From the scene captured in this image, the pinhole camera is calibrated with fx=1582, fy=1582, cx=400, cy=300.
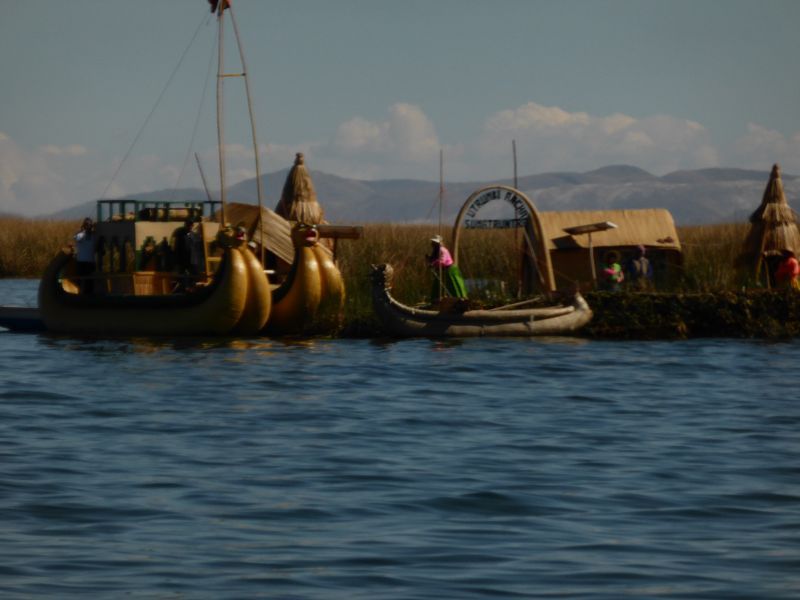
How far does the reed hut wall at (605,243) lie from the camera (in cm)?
2817

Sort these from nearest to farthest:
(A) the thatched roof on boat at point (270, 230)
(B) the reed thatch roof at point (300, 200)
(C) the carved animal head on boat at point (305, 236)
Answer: (C) the carved animal head on boat at point (305, 236) < (A) the thatched roof on boat at point (270, 230) < (B) the reed thatch roof at point (300, 200)

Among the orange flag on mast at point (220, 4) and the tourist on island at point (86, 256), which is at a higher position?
the orange flag on mast at point (220, 4)

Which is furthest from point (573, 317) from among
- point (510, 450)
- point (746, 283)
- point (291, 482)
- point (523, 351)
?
point (291, 482)

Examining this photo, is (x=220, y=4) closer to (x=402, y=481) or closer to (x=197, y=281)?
(x=197, y=281)

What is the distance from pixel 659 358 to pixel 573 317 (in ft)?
7.69

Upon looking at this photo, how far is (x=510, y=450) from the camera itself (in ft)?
42.7

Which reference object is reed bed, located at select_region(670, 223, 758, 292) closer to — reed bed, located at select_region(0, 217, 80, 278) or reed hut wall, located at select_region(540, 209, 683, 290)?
reed hut wall, located at select_region(540, 209, 683, 290)

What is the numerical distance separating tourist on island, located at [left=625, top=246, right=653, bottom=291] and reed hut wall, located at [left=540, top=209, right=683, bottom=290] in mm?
871

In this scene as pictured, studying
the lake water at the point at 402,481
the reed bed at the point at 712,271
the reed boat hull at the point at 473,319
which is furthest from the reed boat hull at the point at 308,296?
the reed bed at the point at 712,271

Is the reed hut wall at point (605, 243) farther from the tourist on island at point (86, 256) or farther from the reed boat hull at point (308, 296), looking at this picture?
the tourist on island at point (86, 256)

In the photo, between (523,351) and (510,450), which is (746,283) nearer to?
(523,351)

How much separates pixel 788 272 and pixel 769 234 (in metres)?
3.84

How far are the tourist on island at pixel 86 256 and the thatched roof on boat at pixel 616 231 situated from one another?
25.8 ft

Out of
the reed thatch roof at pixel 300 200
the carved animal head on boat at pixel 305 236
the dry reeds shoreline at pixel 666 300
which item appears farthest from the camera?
the reed thatch roof at pixel 300 200
